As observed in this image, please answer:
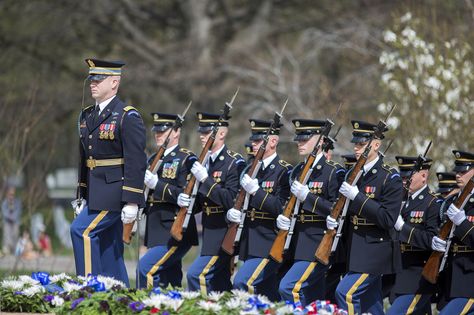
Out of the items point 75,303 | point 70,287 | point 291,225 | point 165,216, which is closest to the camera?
point 75,303

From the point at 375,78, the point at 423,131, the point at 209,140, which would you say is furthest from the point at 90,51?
the point at 209,140

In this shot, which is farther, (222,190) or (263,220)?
(222,190)

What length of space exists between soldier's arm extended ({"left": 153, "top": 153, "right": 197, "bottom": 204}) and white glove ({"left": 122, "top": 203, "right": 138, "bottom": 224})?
179 cm

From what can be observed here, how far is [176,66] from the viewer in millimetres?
28266

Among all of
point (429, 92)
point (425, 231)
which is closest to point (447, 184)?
point (425, 231)

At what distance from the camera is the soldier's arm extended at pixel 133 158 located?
35.7 ft

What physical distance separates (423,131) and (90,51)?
13.8m

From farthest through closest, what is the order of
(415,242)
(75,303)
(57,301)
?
(415,242), (57,301), (75,303)

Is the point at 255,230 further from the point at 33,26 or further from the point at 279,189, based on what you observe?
the point at 33,26

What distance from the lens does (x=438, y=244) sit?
38.1 ft

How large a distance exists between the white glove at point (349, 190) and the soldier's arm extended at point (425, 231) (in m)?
1.01

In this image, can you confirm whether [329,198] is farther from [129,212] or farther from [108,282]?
[108,282]

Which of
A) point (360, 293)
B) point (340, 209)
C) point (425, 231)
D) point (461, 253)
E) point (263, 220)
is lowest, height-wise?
point (360, 293)

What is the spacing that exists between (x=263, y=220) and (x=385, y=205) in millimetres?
1396
